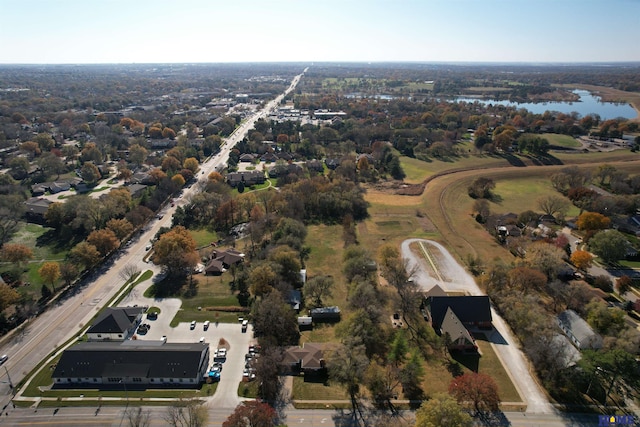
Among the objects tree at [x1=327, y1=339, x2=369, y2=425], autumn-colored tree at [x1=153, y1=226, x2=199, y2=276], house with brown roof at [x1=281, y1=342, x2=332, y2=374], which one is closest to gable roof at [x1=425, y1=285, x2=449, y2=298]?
tree at [x1=327, y1=339, x2=369, y2=425]

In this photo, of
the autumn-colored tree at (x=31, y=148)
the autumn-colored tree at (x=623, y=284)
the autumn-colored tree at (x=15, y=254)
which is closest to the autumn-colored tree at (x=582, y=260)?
the autumn-colored tree at (x=623, y=284)

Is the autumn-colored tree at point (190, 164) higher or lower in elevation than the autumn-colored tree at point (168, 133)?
lower

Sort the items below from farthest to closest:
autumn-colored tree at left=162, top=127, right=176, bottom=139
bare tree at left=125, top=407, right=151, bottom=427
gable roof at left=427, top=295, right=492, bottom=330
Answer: autumn-colored tree at left=162, top=127, right=176, bottom=139 → gable roof at left=427, top=295, right=492, bottom=330 → bare tree at left=125, top=407, right=151, bottom=427

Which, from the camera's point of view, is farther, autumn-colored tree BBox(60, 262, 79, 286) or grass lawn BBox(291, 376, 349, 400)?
autumn-colored tree BBox(60, 262, 79, 286)

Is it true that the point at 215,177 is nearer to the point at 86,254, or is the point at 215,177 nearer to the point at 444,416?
the point at 86,254

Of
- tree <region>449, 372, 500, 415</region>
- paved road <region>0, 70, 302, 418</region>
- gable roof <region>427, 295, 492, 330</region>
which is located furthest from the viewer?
gable roof <region>427, 295, 492, 330</region>

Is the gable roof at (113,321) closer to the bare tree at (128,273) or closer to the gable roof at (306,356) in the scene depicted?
the bare tree at (128,273)

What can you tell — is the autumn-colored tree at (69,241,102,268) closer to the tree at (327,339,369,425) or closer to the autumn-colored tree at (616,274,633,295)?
the tree at (327,339,369,425)
